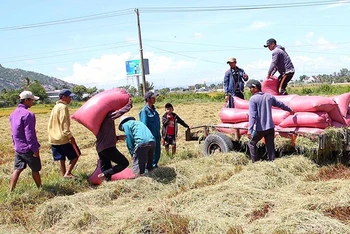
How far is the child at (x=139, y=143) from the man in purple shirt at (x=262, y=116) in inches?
63.4

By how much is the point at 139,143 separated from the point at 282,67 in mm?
3336

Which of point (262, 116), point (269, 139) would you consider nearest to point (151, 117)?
point (262, 116)

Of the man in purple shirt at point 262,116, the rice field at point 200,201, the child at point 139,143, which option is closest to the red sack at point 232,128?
the rice field at point 200,201

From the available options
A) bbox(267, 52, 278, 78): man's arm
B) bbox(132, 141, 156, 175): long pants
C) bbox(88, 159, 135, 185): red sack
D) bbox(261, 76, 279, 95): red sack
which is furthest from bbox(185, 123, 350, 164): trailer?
bbox(88, 159, 135, 185): red sack

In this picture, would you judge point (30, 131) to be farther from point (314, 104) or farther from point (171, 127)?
point (314, 104)

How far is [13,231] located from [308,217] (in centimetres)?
309

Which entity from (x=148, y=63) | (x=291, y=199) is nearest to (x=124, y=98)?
(x=291, y=199)

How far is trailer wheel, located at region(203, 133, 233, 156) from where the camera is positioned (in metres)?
7.39

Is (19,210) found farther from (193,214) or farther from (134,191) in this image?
(193,214)

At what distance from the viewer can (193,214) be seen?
437cm

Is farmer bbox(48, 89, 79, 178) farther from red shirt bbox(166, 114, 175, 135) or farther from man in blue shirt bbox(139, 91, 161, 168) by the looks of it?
red shirt bbox(166, 114, 175, 135)

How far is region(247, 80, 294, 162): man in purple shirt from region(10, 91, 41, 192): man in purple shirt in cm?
325

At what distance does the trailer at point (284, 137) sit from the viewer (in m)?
6.09

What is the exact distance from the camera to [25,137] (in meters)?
5.83
